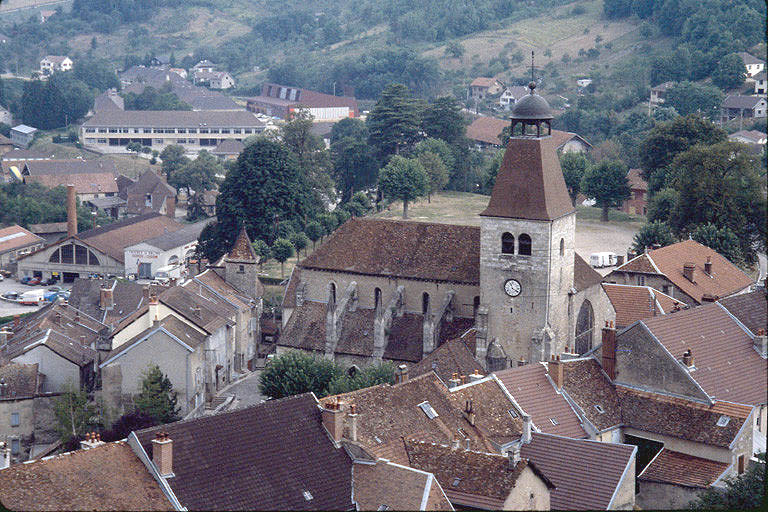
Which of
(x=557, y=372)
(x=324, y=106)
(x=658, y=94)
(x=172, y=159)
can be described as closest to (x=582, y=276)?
(x=557, y=372)

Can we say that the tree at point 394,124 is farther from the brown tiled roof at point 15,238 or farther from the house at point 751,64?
the house at point 751,64

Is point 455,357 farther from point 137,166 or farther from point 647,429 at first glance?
point 137,166

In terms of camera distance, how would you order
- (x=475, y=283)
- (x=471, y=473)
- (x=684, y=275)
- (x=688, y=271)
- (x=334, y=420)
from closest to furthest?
1. (x=471, y=473)
2. (x=334, y=420)
3. (x=475, y=283)
4. (x=688, y=271)
5. (x=684, y=275)

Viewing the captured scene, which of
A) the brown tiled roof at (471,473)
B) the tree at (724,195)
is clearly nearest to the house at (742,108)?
the tree at (724,195)

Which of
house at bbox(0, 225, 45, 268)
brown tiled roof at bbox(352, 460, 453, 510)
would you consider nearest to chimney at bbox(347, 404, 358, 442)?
brown tiled roof at bbox(352, 460, 453, 510)

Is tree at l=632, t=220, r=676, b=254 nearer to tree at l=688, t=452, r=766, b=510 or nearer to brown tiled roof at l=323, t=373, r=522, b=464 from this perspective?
brown tiled roof at l=323, t=373, r=522, b=464

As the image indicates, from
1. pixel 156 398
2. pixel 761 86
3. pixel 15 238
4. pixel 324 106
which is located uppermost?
pixel 761 86

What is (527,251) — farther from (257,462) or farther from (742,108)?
(742,108)
